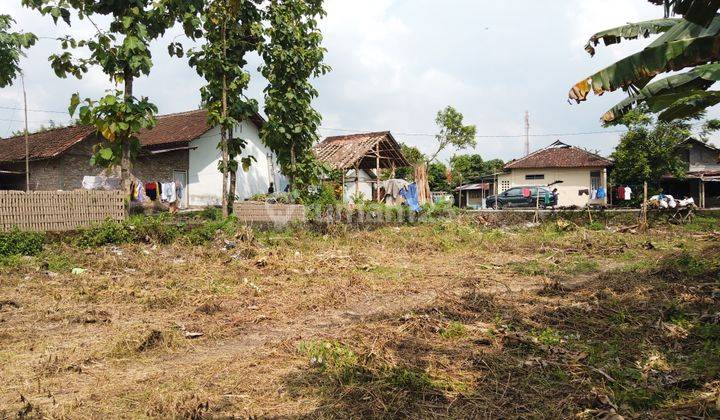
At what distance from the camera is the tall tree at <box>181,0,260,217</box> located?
47.0ft

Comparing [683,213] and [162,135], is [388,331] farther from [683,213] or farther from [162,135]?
[162,135]

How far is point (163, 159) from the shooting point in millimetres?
21656

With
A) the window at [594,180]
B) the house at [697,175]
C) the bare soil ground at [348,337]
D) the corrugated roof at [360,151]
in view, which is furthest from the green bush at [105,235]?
the house at [697,175]

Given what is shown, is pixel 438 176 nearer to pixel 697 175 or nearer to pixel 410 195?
pixel 697 175

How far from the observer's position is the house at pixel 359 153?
2238cm

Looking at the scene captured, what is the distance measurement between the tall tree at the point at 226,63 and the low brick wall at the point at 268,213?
0.63m

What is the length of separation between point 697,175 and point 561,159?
788cm

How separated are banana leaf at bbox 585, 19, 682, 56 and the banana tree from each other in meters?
0.71

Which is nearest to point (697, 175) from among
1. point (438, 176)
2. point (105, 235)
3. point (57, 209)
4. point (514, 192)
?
point (514, 192)

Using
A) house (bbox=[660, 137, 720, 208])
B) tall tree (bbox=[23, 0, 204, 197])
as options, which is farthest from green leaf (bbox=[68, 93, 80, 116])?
house (bbox=[660, 137, 720, 208])

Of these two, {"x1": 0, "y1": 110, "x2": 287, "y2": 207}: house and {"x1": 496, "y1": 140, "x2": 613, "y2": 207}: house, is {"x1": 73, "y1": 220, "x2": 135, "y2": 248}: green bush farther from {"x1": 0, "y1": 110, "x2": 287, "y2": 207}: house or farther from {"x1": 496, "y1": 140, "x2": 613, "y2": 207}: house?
{"x1": 496, "y1": 140, "x2": 613, "y2": 207}: house

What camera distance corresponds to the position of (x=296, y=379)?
13.7 ft

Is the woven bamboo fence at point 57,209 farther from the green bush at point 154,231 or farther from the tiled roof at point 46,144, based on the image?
the tiled roof at point 46,144

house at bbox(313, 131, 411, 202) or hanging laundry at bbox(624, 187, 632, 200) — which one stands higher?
house at bbox(313, 131, 411, 202)
